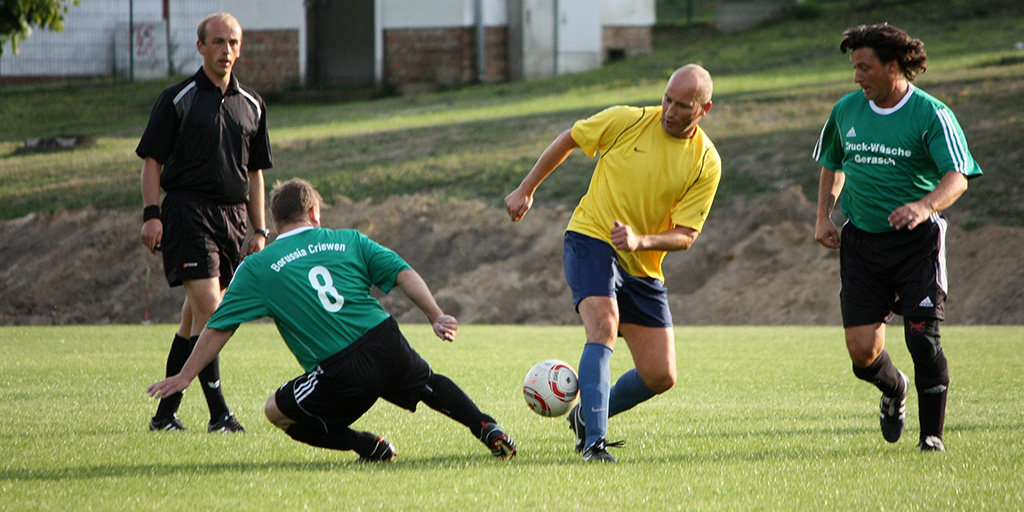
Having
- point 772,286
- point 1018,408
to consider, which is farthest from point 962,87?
point 1018,408

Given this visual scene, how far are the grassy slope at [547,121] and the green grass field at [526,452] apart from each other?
11.4 m

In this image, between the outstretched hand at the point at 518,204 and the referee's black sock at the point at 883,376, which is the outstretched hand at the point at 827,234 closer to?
the referee's black sock at the point at 883,376

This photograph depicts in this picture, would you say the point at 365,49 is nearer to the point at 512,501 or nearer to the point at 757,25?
the point at 757,25

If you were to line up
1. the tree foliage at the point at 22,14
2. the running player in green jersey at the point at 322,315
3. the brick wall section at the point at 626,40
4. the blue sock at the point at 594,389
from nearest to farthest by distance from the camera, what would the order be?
the running player in green jersey at the point at 322,315 → the blue sock at the point at 594,389 → the tree foliage at the point at 22,14 → the brick wall section at the point at 626,40

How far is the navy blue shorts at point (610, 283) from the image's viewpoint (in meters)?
5.71

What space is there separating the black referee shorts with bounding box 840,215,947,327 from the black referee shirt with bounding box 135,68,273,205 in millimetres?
3664

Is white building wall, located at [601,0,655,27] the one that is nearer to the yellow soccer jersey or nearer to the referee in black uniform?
the referee in black uniform

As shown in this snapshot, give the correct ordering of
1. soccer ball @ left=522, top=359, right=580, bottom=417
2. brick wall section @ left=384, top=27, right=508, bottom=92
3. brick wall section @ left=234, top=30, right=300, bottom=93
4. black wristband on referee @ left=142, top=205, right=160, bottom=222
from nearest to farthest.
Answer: soccer ball @ left=522, top=359, right=580, bottom=417 < black wristband on referee @ left=142, top=205, right=160, bottom=222 < brick wall section @ left=384, top=27, right=508, bottom=92 < brick wall section @ left=234, top=30, right=300, bottom=93

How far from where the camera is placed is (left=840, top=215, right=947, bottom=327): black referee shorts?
228 inches

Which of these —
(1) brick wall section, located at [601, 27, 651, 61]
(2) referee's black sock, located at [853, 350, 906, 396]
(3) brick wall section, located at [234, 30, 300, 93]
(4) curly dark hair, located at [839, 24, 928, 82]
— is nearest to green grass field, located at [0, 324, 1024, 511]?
(2) referee's black sock, located at [853, 350, 906, 396]

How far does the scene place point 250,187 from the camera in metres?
6.99

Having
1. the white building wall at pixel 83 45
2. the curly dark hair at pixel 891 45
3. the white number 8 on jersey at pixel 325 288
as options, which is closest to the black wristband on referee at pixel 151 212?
the white number 8 on jersey at pixel 325 288

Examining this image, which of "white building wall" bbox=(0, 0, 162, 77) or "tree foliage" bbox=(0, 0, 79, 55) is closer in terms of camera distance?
"tree foliage" bbox=(0, 0, 79, 55)

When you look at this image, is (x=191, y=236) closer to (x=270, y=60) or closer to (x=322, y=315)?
(x=322, y=315)
